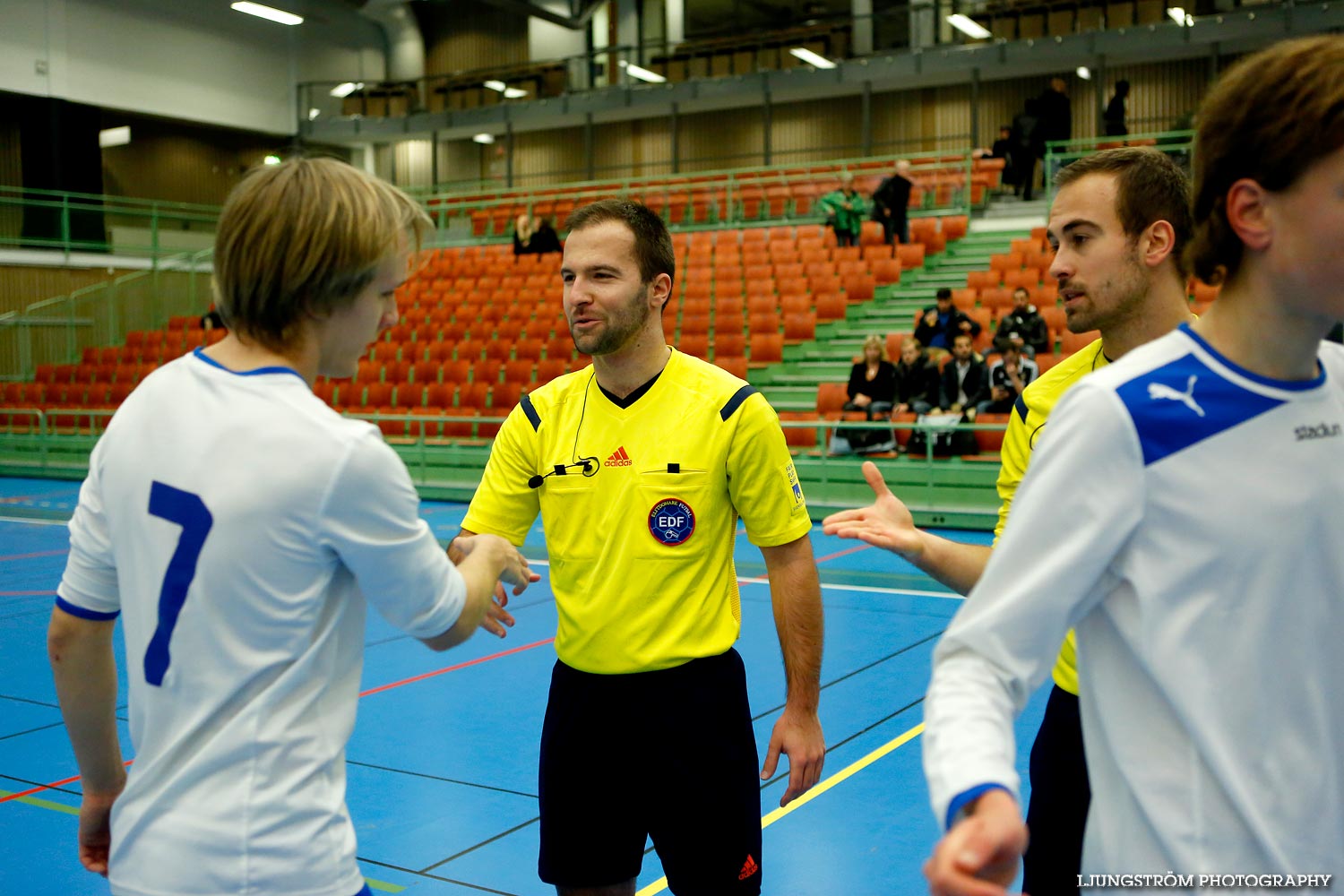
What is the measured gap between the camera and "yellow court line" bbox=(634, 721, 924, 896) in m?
3.90

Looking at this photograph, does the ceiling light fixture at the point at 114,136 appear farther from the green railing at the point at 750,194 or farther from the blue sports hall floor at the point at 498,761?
the blue sports hall floor at the point at 498,761

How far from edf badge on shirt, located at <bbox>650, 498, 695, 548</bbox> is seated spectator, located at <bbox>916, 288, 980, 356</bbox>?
10374 millimetres

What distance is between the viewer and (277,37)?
3062 centimetres

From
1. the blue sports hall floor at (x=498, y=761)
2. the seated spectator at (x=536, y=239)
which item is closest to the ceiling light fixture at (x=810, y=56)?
the seated spectator at (x=536, y=239)

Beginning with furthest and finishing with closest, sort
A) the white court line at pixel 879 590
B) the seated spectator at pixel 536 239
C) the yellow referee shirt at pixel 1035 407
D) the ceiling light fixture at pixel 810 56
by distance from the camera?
the ceiling light fixture at pixel 810 56 → the seated spectator at pixel 536 239 → the white court line at pixel 879 590 → the yellow referee shirt at pixel 1035 407

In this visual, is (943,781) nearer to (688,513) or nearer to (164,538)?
(164,538)

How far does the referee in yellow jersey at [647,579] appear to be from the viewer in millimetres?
2623

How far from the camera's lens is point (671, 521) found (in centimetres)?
272

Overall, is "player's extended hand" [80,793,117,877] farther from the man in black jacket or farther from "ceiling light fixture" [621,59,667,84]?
"ceiling light fixture" [621,59,667,84]

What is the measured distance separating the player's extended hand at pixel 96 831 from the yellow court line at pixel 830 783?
86.5 inches

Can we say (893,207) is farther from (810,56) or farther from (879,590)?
(810,56)

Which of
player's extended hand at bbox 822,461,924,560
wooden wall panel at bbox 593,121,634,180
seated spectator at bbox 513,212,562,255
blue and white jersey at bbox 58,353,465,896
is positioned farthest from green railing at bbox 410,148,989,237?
blue and white jersey at bbox 58,353,465,896

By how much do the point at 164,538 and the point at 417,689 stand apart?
4806 mm

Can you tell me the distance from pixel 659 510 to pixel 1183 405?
1.54m
